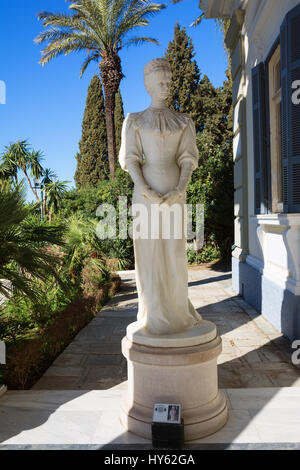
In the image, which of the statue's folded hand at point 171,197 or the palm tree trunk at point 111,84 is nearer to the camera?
the statue's folded hand at point 171,197

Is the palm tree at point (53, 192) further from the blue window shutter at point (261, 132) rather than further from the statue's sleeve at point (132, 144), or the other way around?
the statue's sleeve at point (132, 144)

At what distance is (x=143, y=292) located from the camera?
8.80 feet

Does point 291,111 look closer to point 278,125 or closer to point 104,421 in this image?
point 278,125

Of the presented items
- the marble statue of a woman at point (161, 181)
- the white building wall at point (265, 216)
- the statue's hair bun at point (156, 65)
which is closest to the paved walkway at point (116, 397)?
the marble statue of a woman at point (161, 181)

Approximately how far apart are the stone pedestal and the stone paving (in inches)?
39.9

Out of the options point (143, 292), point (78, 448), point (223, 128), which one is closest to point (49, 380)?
point (78, 448)

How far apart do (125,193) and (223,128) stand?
25.7ft

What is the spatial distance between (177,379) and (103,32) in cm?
1432

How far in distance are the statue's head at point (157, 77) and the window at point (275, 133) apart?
3256mm

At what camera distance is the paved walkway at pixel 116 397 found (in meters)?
2.45

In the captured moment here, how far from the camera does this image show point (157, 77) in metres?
2.59

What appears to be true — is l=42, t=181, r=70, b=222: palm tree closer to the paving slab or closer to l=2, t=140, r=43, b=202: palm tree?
l=2, t=140, r=43, b=202: palm tree

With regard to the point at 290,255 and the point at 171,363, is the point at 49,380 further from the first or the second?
the point at 290,255
